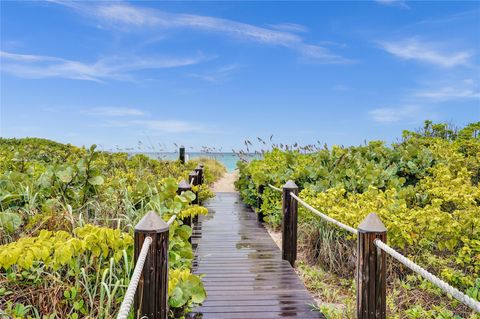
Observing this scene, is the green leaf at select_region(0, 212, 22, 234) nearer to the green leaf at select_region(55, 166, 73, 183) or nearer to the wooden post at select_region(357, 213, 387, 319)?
the green leaf at select_region(55, 166, 73, 183)

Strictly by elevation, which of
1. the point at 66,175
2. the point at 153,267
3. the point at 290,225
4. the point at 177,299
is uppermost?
the point at 66,175

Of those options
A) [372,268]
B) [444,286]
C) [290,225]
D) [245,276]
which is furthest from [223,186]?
[444,286]

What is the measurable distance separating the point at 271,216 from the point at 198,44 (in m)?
13.5

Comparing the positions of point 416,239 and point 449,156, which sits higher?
point 449,156

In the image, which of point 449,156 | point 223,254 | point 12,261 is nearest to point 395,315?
point 223,254

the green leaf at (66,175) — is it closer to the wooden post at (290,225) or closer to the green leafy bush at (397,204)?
the wooden post at (290,225)

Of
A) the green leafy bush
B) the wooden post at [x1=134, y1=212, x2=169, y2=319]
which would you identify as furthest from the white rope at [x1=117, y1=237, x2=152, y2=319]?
the green leafy bush

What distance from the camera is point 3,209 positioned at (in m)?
4.10

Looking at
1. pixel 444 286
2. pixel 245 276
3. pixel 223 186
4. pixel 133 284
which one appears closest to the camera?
pixel 133 284

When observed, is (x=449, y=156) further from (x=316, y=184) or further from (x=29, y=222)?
(x=29, y=222)

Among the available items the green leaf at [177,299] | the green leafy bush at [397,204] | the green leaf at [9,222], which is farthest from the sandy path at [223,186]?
the green leaf at [177,299]

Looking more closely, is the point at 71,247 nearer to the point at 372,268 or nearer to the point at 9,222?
the point at 9,222

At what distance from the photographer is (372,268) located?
2.90m

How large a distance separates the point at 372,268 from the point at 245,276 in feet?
7.19
